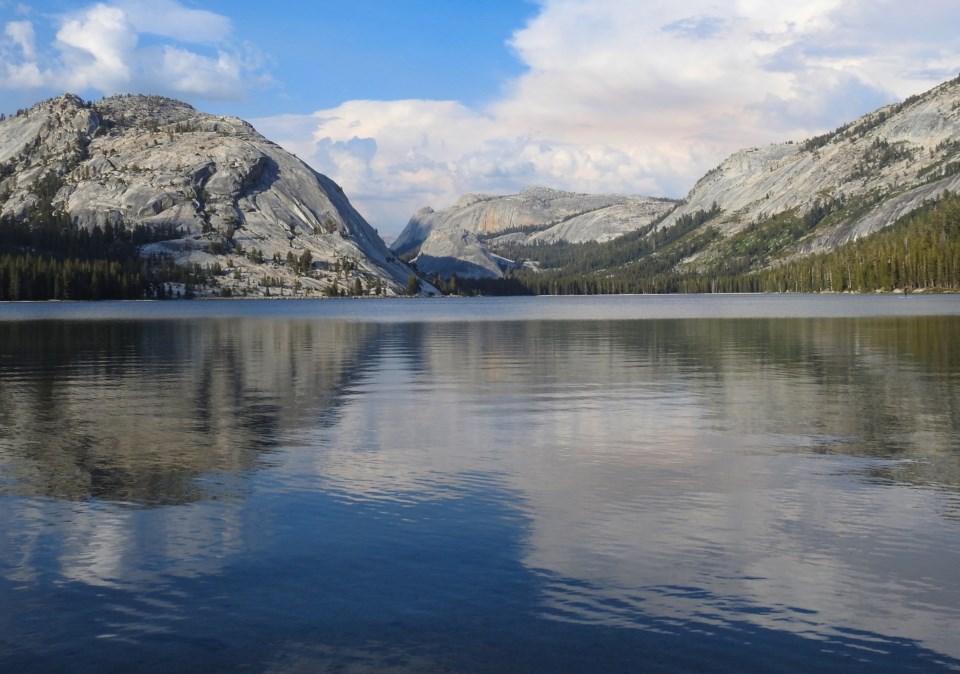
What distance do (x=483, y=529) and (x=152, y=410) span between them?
78.9ft

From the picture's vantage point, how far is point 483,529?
66.2 ft

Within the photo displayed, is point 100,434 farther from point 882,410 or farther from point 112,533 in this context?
point 882,410

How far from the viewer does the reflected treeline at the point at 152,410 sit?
25891mm

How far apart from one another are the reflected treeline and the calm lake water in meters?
0.23

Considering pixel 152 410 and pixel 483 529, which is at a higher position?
pixel 152 410

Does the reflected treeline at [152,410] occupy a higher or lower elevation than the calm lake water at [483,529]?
higher

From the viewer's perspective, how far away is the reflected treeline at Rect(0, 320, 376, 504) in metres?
25.9

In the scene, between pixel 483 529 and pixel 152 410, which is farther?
pixel 152 410

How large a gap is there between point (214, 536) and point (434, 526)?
193 inches

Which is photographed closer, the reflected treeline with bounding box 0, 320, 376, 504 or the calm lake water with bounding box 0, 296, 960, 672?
the calm lake water with bounding box 0, 296, 960, 672

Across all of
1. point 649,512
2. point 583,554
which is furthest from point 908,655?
point 649,512

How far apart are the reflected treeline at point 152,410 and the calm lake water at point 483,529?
0.23 metres

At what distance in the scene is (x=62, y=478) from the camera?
2569cm

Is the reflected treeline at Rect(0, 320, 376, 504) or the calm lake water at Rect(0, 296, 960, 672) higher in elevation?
the reflected treeline at Rect(0, 320, 376, 504)
